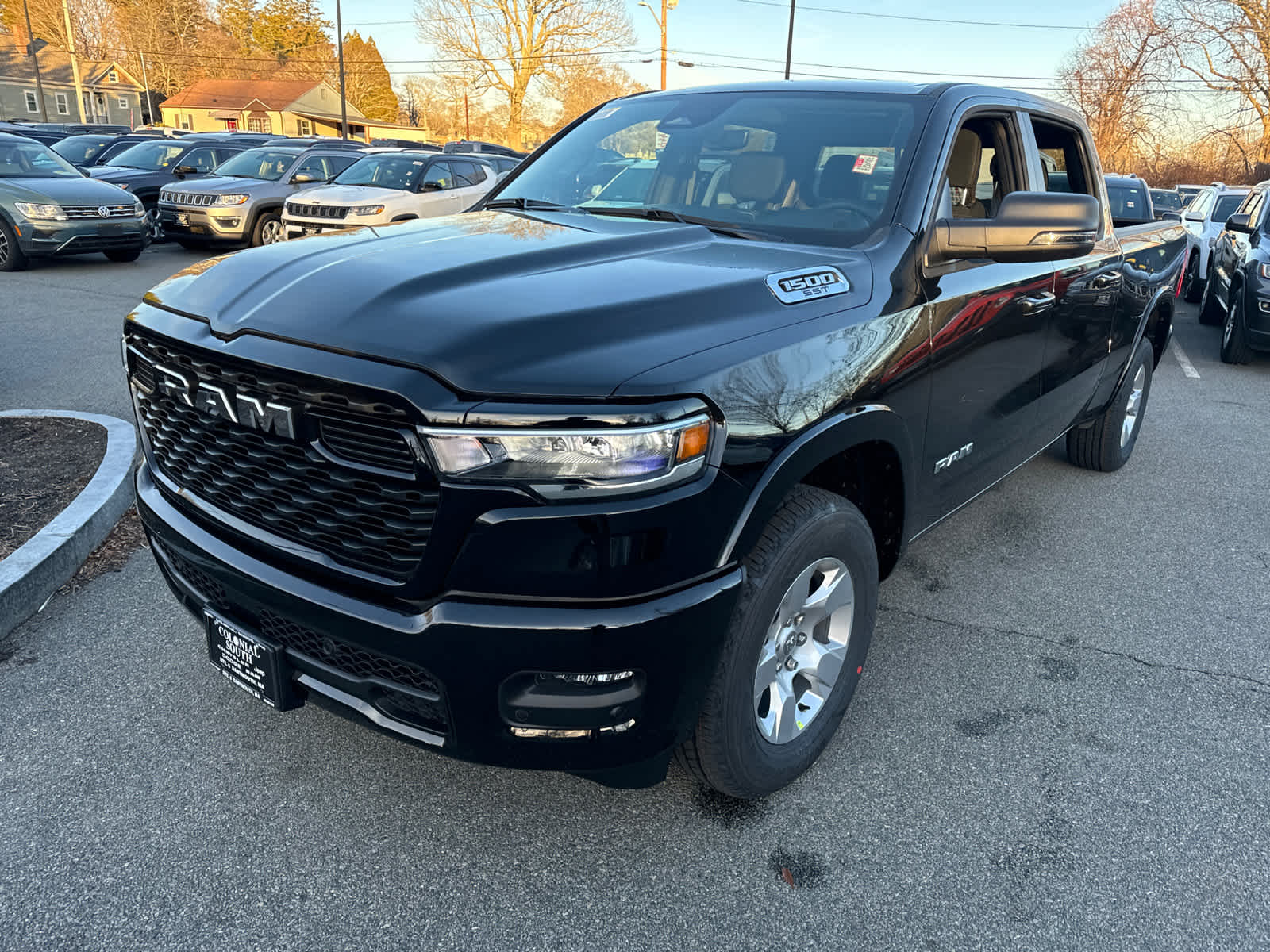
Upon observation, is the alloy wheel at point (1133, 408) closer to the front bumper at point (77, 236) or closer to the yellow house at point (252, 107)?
the front bumper at point (77, 236)

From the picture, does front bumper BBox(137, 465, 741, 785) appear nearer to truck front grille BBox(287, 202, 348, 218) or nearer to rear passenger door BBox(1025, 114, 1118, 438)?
rear passenger door BBox(1025, 114, 1118, 438)

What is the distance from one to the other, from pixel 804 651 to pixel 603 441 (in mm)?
1072

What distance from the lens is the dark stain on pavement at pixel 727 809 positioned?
250cm

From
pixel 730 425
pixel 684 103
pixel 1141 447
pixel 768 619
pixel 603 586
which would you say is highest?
pixel 684 103

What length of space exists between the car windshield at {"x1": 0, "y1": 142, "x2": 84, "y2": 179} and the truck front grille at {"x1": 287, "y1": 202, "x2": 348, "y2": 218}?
105 inches

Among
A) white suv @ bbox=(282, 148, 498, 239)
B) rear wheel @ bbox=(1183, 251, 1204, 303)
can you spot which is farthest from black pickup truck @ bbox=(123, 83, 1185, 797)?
rear wheel @ bbox=(1183, 251, 1204, 303)

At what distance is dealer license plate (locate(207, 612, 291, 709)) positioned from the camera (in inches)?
86.2

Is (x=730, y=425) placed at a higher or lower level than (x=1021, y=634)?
higher

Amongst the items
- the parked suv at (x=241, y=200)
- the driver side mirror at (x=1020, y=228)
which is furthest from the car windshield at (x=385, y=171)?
the driver side mirror at (x=1020, y=228)

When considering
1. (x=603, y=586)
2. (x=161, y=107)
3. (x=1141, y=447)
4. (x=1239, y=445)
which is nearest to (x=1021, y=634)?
(x=603, y=586)

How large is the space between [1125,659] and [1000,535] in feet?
3.97

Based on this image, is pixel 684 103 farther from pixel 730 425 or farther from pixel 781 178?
pixel 730 425

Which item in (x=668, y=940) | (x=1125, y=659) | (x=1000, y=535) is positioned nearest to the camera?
(x=668, y=940)

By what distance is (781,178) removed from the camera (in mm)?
3080
